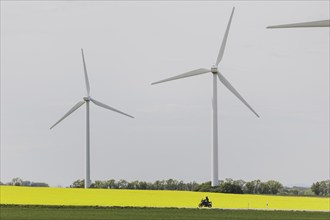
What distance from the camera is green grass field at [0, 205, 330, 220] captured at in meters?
50.3

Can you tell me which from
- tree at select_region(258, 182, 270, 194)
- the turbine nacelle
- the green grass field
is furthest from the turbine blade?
tree at select_region(258, 182, 270, 194)

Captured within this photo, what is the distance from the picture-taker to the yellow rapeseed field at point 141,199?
224 ft

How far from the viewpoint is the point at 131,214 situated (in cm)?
5384

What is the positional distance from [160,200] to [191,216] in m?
18.9

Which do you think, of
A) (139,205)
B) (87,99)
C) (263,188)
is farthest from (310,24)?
(263,188)

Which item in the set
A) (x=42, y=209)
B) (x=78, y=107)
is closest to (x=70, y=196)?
(x=42, y=209)

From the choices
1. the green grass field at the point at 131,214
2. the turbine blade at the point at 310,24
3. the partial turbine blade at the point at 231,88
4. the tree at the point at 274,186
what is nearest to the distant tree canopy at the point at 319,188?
the tree at the point at 274,186

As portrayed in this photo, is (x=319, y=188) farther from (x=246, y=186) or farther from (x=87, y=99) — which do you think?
(x=87, y=99)

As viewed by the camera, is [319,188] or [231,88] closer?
[231,88]

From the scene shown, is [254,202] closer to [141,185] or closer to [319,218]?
[319,218]

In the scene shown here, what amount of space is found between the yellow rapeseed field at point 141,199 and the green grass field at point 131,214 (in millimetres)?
6101

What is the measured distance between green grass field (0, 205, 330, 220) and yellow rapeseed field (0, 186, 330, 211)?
610cm

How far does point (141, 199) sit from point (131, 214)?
18311mm

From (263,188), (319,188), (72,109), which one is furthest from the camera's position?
(319,188)
